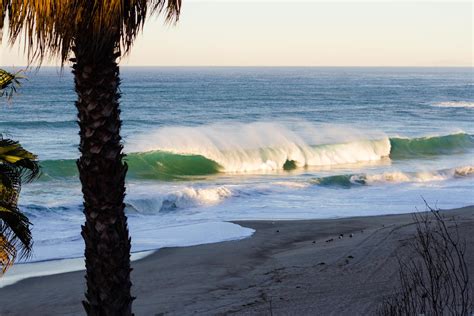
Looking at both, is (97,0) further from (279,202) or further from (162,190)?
(162,190)

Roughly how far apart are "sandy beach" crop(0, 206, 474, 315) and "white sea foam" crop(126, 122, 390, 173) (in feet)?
61.6

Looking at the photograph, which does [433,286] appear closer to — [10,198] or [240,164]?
[10,198]

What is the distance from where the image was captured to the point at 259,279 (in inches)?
519

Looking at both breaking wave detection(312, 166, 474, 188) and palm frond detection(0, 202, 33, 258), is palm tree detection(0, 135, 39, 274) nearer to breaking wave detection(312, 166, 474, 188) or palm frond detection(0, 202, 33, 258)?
palm frond detection(0, 202, 33, 258)

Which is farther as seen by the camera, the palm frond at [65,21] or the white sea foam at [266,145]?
the white sea foam at [266,145]

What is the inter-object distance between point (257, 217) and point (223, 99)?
5918 centimetres

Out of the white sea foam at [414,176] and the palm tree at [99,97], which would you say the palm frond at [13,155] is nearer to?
the palm tree at [99,97]

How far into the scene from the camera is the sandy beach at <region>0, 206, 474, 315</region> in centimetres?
1114

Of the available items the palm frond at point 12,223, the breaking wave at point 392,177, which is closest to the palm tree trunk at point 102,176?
the palm frond at point 12,223

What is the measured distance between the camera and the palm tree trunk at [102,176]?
6.27 metres

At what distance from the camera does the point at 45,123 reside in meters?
47.8

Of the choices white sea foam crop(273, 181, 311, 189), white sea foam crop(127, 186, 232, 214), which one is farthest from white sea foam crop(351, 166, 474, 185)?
white sea foam crop(127, 186, 232, 214)

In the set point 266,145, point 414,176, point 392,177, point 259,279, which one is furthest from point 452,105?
point 259,279

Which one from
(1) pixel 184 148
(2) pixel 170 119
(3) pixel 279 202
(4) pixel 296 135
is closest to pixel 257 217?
(3) pixel 279 202
